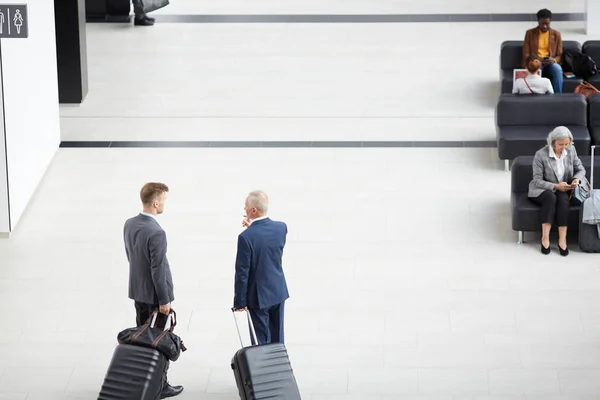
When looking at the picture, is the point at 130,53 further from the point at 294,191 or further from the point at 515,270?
the point at 515,270

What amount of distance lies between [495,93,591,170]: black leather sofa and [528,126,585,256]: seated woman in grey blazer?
174 centimetres

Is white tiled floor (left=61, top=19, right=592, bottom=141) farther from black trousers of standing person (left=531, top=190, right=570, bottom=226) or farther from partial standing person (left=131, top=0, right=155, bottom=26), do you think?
black trousers of standing person (left=531, top=190, right=570, bottom=226)

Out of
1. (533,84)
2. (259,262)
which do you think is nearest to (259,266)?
(259,262)

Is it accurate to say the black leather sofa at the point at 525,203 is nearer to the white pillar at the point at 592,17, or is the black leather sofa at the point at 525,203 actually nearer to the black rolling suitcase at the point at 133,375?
the black rolling suitcase at the point at 133,375

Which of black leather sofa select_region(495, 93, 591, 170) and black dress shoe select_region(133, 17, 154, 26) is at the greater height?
black dress shoe select_region(133, 17, 154, 26)

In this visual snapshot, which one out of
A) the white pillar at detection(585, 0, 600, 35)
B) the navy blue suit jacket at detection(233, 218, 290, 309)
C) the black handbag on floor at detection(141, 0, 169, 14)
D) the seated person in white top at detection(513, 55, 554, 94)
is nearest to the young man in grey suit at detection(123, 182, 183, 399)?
the navy blue suit jacket at detection(233, 218, 290, 309)

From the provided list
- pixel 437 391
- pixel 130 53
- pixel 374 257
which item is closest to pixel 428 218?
pixel 374 257

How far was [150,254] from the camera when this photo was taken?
27.2 ft

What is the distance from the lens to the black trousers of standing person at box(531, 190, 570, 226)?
11.2 metres

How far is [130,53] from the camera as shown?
17906mm

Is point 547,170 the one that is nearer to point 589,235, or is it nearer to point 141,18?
point 589,235

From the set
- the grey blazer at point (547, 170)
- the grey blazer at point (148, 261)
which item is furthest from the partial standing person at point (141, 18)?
the grey blazer at point (148, 261)

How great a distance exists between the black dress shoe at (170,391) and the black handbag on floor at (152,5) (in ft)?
37.1

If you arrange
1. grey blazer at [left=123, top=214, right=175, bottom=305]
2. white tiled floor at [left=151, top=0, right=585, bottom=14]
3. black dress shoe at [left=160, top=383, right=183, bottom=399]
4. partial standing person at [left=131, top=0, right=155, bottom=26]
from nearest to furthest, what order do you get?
grey blazer at [left=123, top=214, right=175, bottom=305] < black dress shoe at [left=160, top=383, right=183, bottom=399] < partial standing person at [left=131, top=0, right=155, bottom=26] < white tiled floor at [left=151, top=0, right=585, bottom=14]
